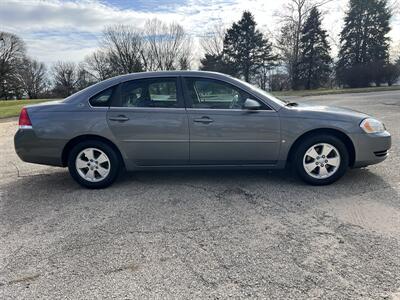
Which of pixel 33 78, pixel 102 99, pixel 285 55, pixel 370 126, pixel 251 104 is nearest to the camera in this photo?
pixel 251 104

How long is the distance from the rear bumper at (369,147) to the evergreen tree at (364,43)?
137ft

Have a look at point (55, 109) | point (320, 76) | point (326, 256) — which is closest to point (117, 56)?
point (320, 76)

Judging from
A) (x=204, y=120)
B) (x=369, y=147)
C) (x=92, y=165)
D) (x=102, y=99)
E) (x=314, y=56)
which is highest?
(x=314, y=56)

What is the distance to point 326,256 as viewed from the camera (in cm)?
275

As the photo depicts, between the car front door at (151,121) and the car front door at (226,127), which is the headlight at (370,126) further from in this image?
the car front door at (151,121)

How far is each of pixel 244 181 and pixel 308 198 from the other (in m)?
0.99

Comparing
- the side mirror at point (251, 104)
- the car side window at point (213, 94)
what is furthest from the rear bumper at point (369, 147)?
the car side window at point (213, 94)

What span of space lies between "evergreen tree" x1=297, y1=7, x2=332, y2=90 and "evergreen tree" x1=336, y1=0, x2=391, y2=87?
7.92 feet

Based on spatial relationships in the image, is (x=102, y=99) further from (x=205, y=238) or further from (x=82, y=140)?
(x=205, y=238)

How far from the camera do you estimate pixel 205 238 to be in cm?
313

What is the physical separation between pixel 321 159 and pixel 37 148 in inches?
154

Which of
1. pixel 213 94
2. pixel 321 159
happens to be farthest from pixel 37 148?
pixel 321 159

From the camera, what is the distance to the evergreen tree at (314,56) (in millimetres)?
42000

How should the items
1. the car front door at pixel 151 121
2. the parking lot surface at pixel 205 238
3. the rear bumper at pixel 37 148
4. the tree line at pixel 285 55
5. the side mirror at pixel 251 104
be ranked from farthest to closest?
the tree line at pixel 285 55
the rear bumper at pixel 37 148
the car front door at pixel 151 121
the side mirror at pixel 251 104
the parking lot surface at pixel 205 238
